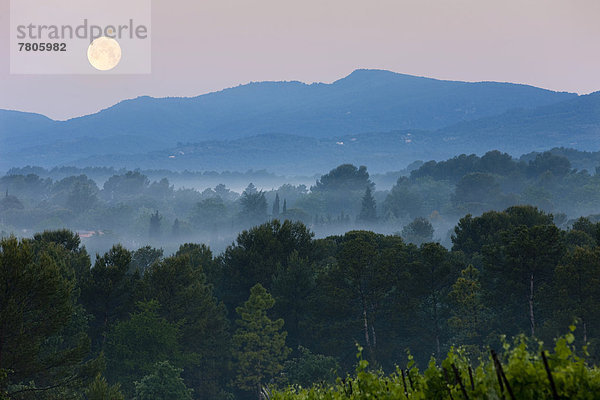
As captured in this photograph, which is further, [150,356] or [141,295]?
[141,295]

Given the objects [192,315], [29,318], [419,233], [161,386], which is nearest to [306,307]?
[192,315]

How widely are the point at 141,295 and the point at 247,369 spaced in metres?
14.0

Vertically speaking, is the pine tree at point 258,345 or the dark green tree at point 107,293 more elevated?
the dark green tree at point 107,293

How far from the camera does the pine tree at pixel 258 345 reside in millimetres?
64375

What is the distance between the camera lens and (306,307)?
235ft

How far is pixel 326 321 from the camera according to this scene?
6944 cm

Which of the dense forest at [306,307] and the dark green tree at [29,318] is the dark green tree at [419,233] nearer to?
the dense forest at [306,307]

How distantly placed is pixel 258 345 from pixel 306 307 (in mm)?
8806

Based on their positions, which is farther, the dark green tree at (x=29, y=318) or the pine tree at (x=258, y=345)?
the pine tree at (x=258, y=345)

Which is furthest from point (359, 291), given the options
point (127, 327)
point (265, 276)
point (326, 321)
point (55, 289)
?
point (55, 289)

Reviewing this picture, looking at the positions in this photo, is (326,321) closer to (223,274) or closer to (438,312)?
(438,312)

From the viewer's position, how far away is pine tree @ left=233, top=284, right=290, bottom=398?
64.4 metres

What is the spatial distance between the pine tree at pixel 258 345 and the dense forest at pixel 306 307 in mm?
170

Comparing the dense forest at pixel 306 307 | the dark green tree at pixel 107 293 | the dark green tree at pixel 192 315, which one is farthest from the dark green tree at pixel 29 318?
the dark green tree at pixel 192 315
